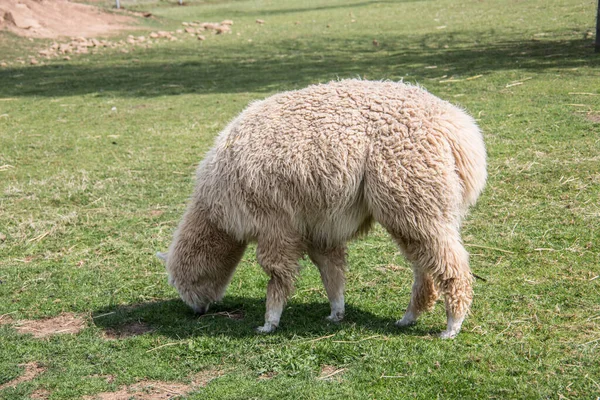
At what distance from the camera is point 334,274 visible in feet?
17.6

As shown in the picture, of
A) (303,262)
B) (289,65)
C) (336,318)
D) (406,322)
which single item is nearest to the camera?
(406,322)

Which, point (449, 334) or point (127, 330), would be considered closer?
point (449, 334)

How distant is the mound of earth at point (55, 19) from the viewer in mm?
23234

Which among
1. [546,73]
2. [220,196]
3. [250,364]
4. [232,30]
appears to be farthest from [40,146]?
[232,30]

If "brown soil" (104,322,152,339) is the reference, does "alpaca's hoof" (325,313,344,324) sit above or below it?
above

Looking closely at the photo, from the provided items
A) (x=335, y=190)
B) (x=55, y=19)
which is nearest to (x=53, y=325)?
(x=335, y=190)

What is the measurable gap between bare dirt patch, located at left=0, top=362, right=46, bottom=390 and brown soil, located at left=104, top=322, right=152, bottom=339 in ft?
1.88

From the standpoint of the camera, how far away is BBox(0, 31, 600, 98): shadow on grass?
1419 centimetres

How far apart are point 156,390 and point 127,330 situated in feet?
3.58

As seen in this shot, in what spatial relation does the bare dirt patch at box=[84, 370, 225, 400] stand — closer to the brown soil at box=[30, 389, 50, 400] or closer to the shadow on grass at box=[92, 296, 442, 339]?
the brown soil at box=[30, 389, 50, 400]

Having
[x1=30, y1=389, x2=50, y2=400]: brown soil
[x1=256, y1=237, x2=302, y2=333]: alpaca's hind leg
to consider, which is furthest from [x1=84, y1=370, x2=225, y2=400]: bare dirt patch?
[x1=256, y1=237, x2=302, y2=333]: alpaca's hind leg

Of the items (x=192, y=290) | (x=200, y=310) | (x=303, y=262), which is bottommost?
(x=303, y=262)

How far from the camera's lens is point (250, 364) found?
15.4 ft

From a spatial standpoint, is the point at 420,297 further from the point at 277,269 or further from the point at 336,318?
the point at 277,269
